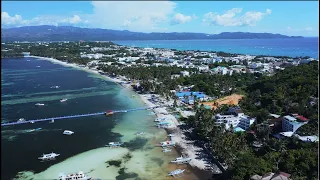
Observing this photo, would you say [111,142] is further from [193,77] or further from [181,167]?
[193,77]

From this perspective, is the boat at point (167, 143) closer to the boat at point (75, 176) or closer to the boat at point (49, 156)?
the boat at point (75, 176)

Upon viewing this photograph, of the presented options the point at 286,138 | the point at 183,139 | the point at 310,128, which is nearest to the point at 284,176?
the point at 286,138

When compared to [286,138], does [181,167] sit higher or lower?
lower

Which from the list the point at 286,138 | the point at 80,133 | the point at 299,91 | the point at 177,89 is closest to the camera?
the point at 286,138

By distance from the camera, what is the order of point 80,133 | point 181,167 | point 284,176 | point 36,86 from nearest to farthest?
point 284,176, point 181,167, point 80,133, point 36,86

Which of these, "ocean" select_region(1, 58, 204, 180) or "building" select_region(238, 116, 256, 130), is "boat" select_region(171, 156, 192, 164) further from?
"building" select_region(238, 116, 256, 130)

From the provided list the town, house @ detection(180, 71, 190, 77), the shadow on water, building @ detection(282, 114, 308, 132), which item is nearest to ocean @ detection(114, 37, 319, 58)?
house @ detection(180, 71, 190, 77)

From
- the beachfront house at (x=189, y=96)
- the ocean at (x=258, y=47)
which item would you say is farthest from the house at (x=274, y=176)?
the ocean at (x=258, y=47)
